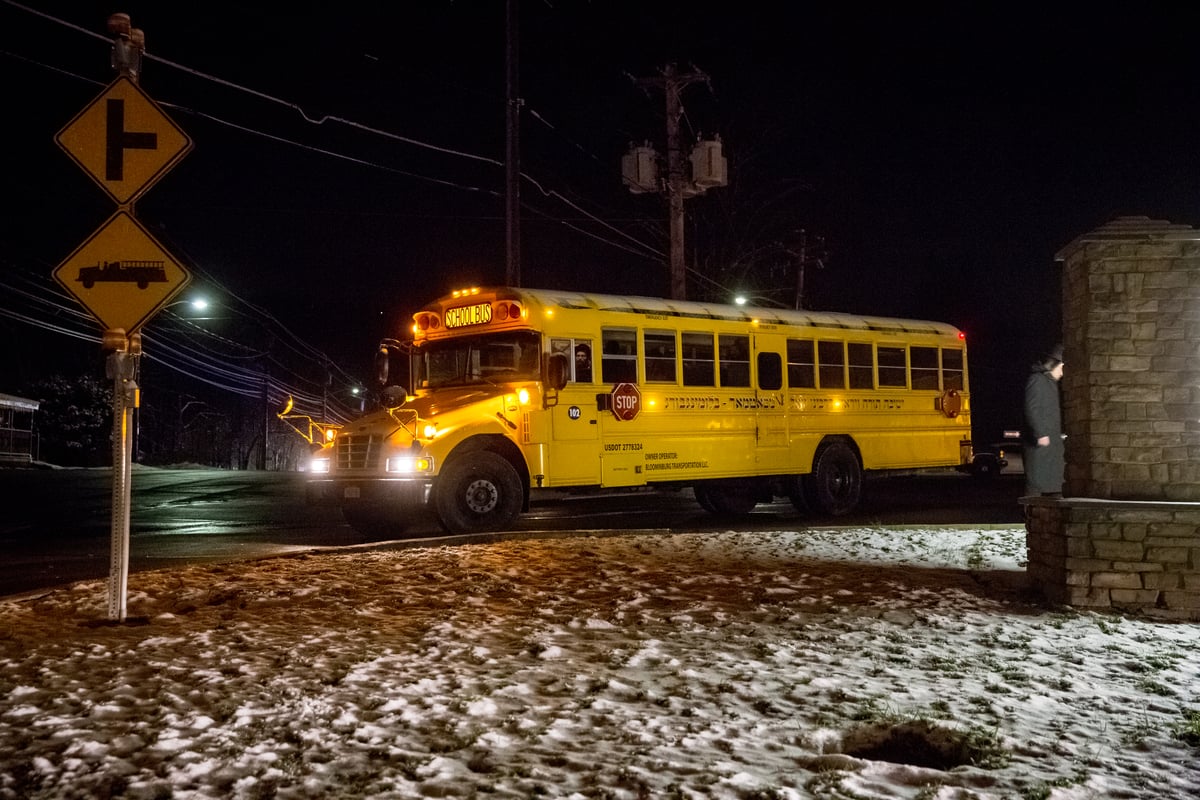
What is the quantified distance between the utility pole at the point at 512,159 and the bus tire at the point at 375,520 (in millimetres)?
8507

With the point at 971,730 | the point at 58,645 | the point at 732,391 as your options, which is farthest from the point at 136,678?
the point at 732,391

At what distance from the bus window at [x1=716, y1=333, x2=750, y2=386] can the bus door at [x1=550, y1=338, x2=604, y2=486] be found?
2362 mm

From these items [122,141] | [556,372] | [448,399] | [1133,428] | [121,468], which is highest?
[122,141]

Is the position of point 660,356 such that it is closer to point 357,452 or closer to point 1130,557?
point 357,452

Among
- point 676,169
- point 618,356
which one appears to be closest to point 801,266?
point 676,169

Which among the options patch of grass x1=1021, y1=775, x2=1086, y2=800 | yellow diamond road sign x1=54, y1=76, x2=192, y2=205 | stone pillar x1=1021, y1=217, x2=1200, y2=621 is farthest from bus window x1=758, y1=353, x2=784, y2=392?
patch of grass x1=1021, y1=775, x2=1086, y2=800

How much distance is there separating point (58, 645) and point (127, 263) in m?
2.44

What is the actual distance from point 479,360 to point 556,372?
1257mm

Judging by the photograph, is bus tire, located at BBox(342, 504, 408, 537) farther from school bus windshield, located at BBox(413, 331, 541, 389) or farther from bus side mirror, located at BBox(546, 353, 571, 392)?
bus side mirror, located at BBox(546, 353, 571, 392)

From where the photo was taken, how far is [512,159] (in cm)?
2205

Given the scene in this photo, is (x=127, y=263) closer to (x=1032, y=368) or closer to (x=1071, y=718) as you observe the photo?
(x=1071, y=718)

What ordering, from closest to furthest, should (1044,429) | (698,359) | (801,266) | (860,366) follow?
1. (1044,429)
2. (698,359)
3. (860,366)
4. (801,266)

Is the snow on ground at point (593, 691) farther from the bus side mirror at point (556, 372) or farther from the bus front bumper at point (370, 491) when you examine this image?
the bus side mirror at point (556, 372)

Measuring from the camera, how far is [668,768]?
392 centimetres
